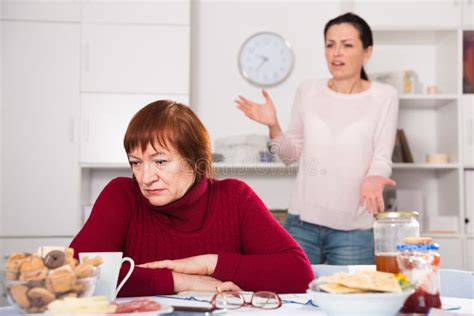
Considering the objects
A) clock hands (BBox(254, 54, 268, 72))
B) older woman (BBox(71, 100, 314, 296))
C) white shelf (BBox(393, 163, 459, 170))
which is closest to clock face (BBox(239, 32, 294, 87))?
clock hands (BBox(254, 54, 268, 72))

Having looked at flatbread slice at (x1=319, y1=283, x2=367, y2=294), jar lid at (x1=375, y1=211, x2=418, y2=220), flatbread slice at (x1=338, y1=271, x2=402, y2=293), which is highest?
jar lid at (x1=375, y1=211, x2=418, y2=220)

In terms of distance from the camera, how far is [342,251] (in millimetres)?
2596

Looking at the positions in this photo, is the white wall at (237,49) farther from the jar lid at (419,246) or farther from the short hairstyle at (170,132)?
the jar lid at (419,246)

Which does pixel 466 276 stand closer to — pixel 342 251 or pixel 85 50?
pixel 342 251

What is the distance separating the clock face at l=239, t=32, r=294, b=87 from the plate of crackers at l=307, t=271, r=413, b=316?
299 cm

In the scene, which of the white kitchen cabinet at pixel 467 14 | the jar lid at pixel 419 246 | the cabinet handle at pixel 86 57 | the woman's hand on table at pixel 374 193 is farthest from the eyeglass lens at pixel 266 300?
the white kitchen cabinet at pixel 467 14

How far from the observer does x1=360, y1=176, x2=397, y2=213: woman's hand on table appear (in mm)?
2336

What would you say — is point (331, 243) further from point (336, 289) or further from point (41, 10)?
point (41, 10)

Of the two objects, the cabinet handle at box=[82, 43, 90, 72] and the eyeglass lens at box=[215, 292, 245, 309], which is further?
the cabinet handle at box=[82, 43, 90, 72]

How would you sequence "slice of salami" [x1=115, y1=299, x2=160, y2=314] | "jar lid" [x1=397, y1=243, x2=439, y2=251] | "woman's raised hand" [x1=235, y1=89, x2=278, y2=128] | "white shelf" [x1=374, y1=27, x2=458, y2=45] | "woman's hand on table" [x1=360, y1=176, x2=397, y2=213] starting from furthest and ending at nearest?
"white shelf" [x1=374, y1=27, x2=458, y2=45], "woman's raised hand" [x1=235, y1=89, x2=278, y2=128], "woman's hand on table" [x1=360, y1=176, x2=397, y2=213], "jar lid" [x1=397, y1=243, x2=439, y2=251], "slice of salami" [x1=115, y1=299, x2=160, y2=314]

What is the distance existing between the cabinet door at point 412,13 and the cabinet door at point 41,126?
169cm

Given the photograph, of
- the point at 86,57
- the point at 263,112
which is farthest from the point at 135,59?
the point at 263,112

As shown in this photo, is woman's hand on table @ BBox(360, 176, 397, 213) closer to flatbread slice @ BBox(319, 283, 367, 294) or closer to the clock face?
flatbread slice @ BBox(319, 283, 367, 294)

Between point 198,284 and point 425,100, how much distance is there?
267cm
